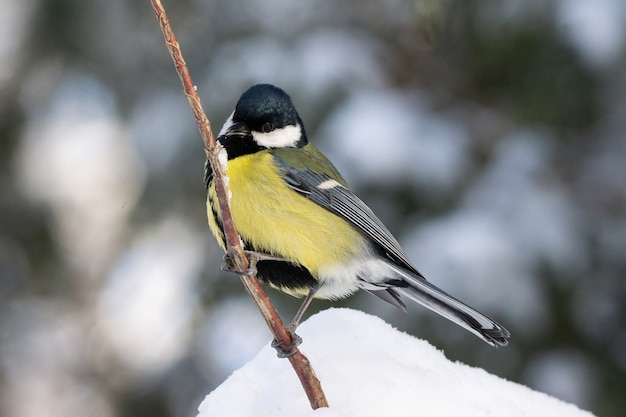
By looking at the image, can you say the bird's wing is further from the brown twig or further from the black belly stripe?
the brown twig

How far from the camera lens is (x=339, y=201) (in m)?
1.98

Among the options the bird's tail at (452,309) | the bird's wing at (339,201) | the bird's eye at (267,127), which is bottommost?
the bird's tail at (452,309)

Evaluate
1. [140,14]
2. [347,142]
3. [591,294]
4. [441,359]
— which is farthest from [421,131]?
[441,359]

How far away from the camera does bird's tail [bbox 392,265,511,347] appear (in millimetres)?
1555

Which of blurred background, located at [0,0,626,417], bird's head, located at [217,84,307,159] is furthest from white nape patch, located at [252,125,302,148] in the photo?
blurred background, located at [0,0,626,417]

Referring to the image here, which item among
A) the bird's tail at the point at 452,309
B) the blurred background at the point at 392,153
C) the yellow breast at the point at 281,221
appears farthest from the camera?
the blurred background at the point at 392,153

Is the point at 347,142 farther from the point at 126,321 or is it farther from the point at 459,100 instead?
the point at 126,321

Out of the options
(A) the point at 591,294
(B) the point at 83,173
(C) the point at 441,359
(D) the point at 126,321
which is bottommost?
(D) the point at 126,321

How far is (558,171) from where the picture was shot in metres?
3.30

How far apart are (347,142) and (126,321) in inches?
57.7

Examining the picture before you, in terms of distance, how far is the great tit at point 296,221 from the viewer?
175 centimetres

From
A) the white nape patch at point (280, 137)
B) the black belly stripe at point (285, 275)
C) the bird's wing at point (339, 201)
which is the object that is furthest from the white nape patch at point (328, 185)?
the black belly stripe at point (285, 275)

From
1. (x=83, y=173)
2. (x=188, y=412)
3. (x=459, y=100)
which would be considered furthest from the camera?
(x=83, y=173)

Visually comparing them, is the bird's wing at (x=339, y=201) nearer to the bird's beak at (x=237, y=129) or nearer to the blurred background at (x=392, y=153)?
the bird's beak at (x=237, y=129)
